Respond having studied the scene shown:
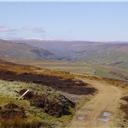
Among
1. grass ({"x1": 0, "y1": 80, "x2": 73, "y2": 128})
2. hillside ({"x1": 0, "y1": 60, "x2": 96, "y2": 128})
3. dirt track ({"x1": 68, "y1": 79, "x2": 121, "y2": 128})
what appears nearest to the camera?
grass ({"x1": 0, "y1": 80, "x2": 73, "y2": 128})

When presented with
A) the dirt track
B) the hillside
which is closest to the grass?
the hillside

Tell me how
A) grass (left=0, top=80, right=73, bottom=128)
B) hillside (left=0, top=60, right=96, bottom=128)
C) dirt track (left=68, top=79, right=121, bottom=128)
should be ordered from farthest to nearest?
dirt track (left=68, top=79, right=121, bottom=128) < hillside (left=0, top=60, right=96, bottom=128) < grass (left=0, top=80, right=73, bottom=128)

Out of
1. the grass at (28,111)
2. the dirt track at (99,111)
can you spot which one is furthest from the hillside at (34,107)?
the dirt track at (99,111)

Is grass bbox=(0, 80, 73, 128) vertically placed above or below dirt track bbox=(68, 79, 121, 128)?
above

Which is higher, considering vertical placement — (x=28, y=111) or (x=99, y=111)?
(x=28, y=111)

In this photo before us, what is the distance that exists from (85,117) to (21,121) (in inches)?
386

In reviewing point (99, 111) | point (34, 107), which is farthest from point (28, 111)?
point (99, 111)

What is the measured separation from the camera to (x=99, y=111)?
154 feet

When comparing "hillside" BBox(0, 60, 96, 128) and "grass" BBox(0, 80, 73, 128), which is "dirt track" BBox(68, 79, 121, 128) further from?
"grass" BBox(0, 80, 73, 128)

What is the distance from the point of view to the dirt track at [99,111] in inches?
1560

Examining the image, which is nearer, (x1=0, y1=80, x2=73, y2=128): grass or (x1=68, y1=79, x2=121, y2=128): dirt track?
(x1=0, y1=80, x2=73, y2=128): grass

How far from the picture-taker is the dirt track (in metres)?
39.6

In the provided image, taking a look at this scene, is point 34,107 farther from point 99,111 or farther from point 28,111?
point 99,111

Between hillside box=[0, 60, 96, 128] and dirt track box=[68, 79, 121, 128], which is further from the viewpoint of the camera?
dirt track box=[68, 79, 121, 128]
